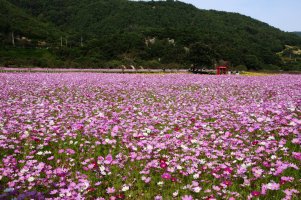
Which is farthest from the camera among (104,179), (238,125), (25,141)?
(238,125)

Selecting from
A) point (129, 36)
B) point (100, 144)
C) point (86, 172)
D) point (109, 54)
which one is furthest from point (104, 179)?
point (129, 36)

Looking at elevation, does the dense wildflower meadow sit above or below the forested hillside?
below

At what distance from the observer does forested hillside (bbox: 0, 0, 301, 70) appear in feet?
235

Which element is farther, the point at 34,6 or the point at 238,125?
the point at 34,6

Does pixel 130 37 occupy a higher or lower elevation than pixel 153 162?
higher

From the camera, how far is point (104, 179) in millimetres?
4547

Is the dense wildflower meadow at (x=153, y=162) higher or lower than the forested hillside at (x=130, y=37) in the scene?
lower

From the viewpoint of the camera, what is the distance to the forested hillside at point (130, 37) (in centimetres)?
7162

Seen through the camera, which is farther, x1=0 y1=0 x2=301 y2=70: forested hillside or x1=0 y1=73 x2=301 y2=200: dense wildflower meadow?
x1=0 y1=0 x2=301 y2=70: forested hillside

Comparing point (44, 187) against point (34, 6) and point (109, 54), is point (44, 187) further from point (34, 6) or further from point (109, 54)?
point (34, 6)

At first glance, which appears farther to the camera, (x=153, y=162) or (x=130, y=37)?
(x=130, y=37)

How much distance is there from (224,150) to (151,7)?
189168mm

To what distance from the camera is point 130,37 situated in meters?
104

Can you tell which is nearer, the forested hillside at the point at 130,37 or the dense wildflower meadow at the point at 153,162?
the dense wildflower meadow at the point at 153,162
